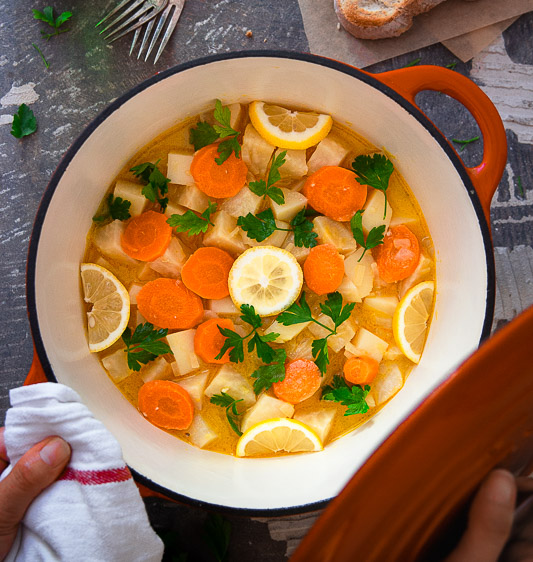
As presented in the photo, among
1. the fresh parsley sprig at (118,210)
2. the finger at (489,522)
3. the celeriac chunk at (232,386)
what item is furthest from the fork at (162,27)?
the finger at (489,522)

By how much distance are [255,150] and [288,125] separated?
0.47ft

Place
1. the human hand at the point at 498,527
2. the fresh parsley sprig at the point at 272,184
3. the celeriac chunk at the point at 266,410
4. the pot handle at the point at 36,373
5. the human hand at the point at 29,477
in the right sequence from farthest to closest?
the celeriac chunk at the point at 266,410
the fresh parsley sprig at the point at 272,184
the pot handle at the point at 36,373
the human hand at the point at 29,477
the human hand at the point at 498,527

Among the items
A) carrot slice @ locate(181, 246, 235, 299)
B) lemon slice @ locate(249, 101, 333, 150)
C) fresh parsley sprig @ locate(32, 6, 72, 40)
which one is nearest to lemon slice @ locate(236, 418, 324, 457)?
carrot slice @ locate(181, 246, 235, 299)

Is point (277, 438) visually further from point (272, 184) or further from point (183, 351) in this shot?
point (272, 184)

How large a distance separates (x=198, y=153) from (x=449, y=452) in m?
1.44

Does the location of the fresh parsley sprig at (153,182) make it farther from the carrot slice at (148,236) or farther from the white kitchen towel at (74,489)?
the white kitchen towel at (74,489)

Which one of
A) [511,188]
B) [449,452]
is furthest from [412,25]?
[449,452]

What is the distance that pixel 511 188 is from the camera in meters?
2.12

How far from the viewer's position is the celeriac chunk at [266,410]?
6.66ft

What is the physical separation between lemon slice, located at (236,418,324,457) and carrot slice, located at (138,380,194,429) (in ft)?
0.72

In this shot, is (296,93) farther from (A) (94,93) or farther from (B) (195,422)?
(B) (195,422)

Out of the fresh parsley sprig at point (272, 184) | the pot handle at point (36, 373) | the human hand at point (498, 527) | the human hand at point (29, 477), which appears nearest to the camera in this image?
the human hand at point (498, 527)

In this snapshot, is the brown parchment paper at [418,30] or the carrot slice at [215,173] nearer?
the carrot slice at [215,173]

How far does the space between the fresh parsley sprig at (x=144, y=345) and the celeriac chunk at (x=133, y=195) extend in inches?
16.0
